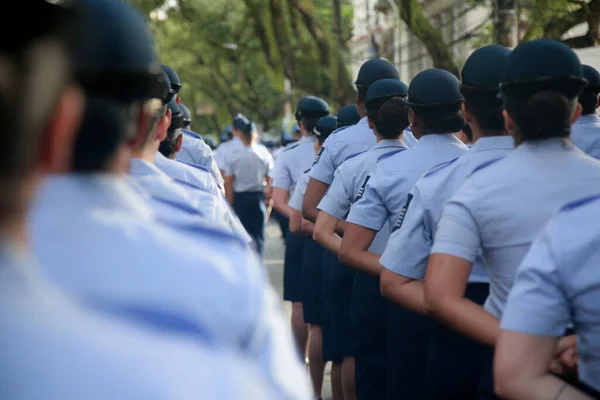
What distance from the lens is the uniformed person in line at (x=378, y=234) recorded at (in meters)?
5.84

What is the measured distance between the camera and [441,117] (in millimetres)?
4926

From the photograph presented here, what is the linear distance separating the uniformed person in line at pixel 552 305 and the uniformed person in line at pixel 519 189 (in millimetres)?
613

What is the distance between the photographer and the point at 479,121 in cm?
405

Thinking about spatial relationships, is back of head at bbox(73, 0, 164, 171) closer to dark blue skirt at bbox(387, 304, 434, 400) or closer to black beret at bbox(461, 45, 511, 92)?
black beret at bbox(461, 45, 511, 92)

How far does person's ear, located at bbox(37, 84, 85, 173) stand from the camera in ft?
3.52

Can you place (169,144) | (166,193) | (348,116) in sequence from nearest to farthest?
(166,193), (169,144), (348,116)

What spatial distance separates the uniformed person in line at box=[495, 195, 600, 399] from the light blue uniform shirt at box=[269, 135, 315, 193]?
314 inches

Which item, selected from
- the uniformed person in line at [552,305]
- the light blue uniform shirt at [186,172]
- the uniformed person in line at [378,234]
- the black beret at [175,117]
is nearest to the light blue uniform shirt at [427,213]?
the light blue uniform shirt at [186,172]

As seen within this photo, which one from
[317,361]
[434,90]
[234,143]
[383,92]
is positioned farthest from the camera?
[234,143]

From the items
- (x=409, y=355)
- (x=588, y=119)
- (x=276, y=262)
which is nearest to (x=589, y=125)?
(x=588, y=119)

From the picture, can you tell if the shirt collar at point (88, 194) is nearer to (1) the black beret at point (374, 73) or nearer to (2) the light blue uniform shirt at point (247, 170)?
(1) the black beret at point (374, 73)

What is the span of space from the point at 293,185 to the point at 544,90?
24.4 ft

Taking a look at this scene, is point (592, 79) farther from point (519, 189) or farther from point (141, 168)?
point (141, 168)

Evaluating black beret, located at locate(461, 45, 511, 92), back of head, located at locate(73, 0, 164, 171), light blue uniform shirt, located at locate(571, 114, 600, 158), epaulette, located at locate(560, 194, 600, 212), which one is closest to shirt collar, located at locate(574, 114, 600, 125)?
light blue uniform shirt, located at locate(571, 114, 600, 158)
